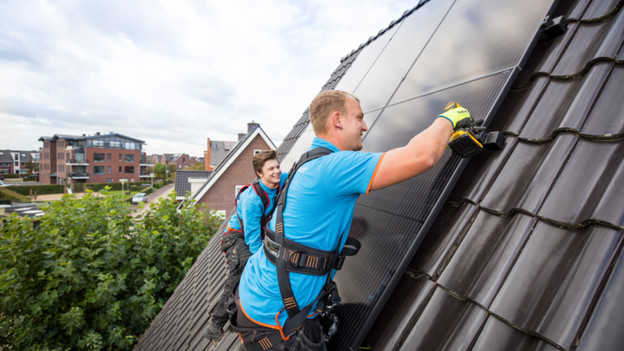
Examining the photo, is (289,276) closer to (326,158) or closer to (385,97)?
(326,158)

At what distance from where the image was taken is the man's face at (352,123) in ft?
6.93

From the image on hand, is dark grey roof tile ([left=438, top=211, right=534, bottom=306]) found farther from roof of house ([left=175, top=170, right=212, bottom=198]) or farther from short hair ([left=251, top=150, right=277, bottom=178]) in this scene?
roof of house ([left=175, top=170, right=212, bottom=198])

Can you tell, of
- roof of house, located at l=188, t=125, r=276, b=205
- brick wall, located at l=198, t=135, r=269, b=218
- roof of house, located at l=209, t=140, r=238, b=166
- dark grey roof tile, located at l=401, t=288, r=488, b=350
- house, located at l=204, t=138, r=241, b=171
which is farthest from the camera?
roof of house, located at l=209, t=140, r=238, b=166

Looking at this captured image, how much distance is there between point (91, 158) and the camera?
221 ft

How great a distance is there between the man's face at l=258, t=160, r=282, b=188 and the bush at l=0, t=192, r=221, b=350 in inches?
242

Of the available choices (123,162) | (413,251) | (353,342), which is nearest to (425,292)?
(413,251)

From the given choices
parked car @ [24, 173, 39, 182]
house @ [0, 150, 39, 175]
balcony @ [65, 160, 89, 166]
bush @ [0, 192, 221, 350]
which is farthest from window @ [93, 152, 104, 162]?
bush @ [0, 192, 221, 350]

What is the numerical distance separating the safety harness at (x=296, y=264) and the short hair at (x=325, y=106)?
0.77ft

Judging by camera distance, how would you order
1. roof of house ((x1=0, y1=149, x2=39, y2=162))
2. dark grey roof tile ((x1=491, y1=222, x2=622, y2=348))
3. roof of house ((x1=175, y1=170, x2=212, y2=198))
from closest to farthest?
dark grey roof tile ((x1=491, y1=222, x2=622, y2=348))
roof of house ((x1=175, y1=170, x2=212, y2=198))
roof of house ((x1=0, y1=149, x2=39, y2=162))

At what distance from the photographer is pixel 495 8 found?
257cm

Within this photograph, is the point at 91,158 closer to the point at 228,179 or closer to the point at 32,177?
the point at 32,177

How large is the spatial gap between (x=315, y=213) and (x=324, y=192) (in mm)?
167

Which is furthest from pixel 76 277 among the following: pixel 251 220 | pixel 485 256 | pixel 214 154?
pixel 214 154

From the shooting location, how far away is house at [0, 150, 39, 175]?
315ft
